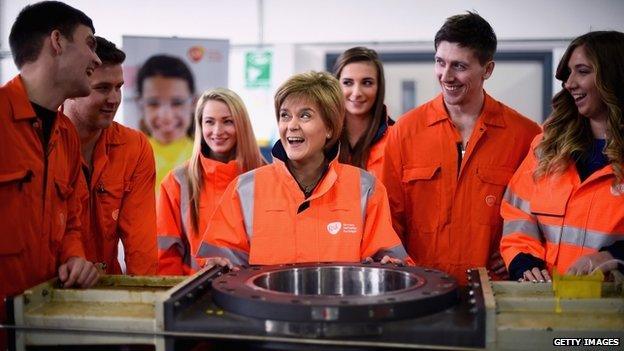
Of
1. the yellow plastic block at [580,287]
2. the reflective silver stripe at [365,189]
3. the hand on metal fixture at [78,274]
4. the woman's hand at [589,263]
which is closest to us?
the yellow plastic block at [580,287]

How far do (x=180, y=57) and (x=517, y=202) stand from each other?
2882 millimetres

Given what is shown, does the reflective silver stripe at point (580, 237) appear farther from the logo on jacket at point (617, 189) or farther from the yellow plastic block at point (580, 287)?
the yellow plastic block at point (580, 287)

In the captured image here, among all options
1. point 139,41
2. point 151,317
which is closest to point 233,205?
point 151,317

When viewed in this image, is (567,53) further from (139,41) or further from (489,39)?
(139,41)

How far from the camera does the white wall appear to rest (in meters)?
5.01

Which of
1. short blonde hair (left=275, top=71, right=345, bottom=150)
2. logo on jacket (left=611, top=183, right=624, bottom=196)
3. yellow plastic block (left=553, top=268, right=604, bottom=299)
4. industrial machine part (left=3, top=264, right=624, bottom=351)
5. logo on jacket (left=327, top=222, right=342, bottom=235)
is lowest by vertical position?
industrial machine part (left=3, top=264, right=624, bottom=351)

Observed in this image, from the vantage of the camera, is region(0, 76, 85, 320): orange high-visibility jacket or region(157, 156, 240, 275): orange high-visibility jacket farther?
region(157, 156, 240, 275): orange high-visibility jacket

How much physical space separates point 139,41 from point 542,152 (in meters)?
3.03

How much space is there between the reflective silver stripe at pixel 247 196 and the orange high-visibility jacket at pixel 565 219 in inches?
33.0

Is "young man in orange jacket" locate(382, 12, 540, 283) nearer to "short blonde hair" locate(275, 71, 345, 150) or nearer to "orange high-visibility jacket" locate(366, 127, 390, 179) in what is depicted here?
"orange high-visibility jacket" locate(366, 127, 390, 179)

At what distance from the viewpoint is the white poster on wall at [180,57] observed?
176 inches

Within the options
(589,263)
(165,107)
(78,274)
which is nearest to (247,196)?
(78,274)

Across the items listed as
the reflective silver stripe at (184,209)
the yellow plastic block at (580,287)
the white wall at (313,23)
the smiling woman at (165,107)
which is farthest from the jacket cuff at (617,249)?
the white wall at (313,23)

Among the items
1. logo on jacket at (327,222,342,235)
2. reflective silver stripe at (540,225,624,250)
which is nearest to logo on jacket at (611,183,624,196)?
reflective silver stripe at (540,225,624,250)
